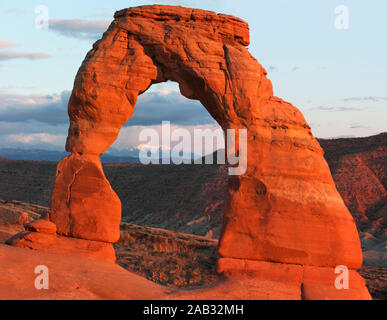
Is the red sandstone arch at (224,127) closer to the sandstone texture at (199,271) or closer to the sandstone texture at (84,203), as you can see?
the sandstone texture at (84,203)

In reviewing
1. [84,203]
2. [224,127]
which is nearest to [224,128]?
[224,127]

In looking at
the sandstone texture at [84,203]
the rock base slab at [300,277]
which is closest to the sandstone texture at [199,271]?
the rock base slab at [300,277]

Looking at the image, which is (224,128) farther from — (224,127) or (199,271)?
(199,271)

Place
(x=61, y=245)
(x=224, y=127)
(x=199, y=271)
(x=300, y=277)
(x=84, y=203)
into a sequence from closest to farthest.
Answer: (x=300, y=277) < (x=224, y=127) < (x=61, y=245) < (x=84, y=203) < (x=199, y=271)

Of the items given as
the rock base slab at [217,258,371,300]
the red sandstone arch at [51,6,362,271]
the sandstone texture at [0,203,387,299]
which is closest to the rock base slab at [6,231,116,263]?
the sandstone texture at [0,203,387,299]
